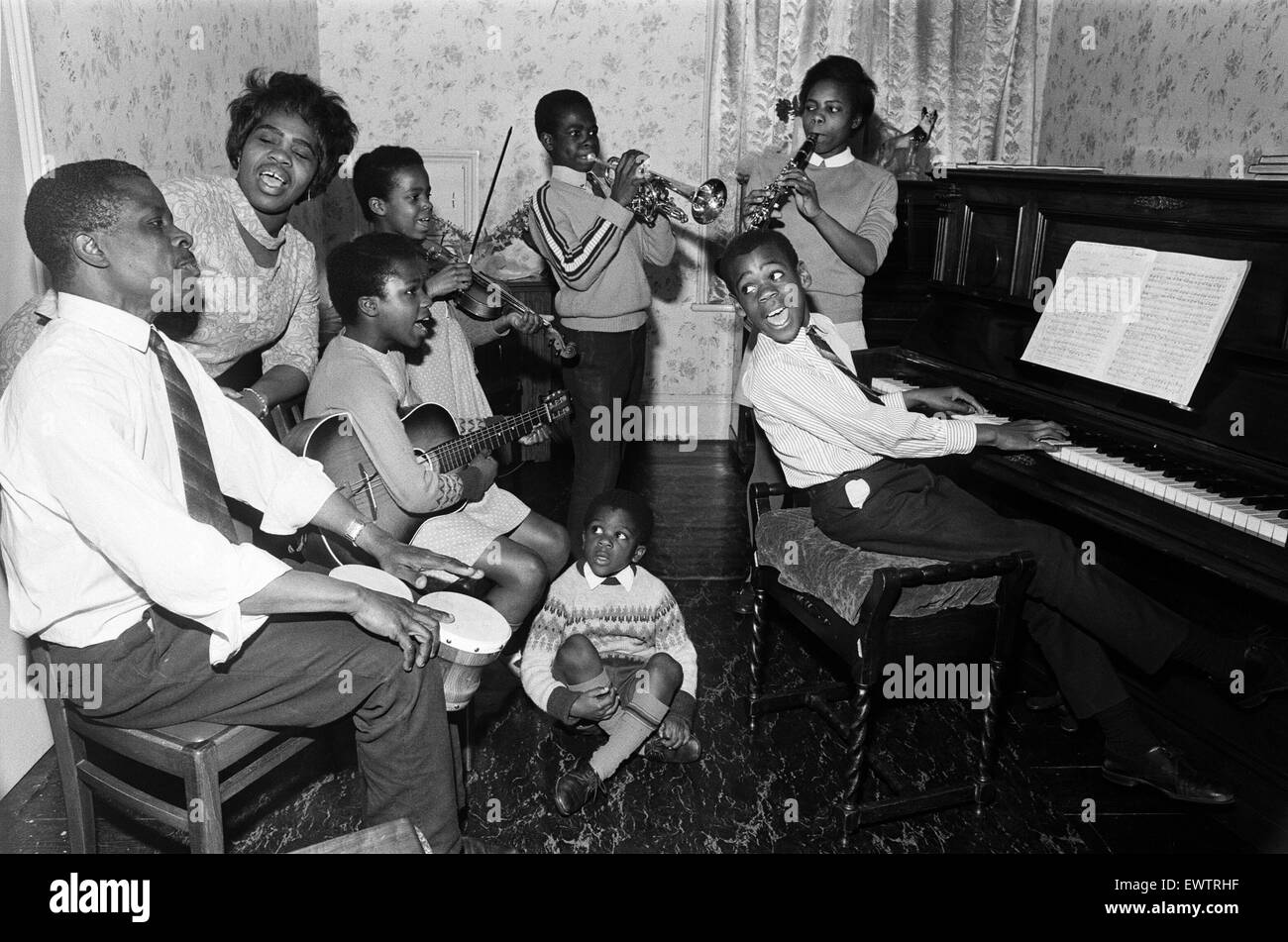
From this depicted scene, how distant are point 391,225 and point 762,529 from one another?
1.56 meters

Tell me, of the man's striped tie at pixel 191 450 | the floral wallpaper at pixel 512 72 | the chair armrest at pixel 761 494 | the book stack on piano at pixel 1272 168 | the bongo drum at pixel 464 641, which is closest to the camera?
the man's striped tie at pixel 191 450

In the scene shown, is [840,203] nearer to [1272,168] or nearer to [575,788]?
[1272,168]

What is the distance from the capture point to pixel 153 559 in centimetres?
168

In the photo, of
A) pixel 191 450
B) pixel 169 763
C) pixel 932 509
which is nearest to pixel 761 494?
pixel 932 509

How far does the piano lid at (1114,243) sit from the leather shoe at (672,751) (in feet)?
4.47

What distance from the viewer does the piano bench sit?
2342 mm

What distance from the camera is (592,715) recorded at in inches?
104

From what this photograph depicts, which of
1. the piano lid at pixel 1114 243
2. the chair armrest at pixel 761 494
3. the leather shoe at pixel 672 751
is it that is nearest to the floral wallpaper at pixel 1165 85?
the piano lid at pixel 1114 243

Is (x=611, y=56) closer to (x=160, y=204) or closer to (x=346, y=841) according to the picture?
(x=160, y=204)

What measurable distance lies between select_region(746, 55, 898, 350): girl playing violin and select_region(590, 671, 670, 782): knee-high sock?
1428 mm

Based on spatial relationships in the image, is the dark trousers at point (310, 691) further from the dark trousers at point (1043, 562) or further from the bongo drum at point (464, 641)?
the dark trousers at point (1043, 562)

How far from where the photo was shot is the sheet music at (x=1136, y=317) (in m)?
2.44

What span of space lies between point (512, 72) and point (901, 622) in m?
3.95
